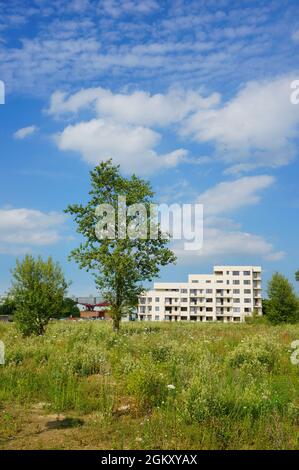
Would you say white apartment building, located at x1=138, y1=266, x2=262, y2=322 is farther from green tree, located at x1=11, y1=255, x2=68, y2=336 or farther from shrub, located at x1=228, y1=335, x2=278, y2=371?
shrub, located at x1=228, y1=335, x2=278, y2=371

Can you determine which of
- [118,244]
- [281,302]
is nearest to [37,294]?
[118,244]

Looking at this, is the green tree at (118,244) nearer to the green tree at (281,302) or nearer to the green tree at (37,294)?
the green tree at (37,294)

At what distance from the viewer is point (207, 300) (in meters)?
133

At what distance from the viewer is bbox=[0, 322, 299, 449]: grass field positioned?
21.6 ft

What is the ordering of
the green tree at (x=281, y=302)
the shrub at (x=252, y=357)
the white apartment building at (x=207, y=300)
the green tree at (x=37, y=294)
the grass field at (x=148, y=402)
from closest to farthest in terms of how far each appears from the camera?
1. the grass field at (x=148, y=402)
2. the shrub at (x=252, y=357)
3. the green tree at (x=37, y=294)
4. the green tree at (x=281, y=302)
5. the white apartment building at (x=207, y=300)

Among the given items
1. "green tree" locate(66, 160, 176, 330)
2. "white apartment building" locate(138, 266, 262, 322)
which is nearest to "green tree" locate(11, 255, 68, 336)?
"green tree" locate(66, 160, 176, 330)

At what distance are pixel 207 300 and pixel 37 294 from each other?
11518 centimetres

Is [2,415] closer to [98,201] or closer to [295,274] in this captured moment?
[98,201]

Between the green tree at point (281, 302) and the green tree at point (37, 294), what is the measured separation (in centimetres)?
2998

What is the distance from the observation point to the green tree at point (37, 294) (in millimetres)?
21312

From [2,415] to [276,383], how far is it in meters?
5.96

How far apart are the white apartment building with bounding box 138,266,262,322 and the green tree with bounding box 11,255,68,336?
10927cm

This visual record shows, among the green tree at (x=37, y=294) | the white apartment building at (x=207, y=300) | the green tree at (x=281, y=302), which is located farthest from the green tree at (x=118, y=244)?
the white apartment building at (x=207, y=300)
